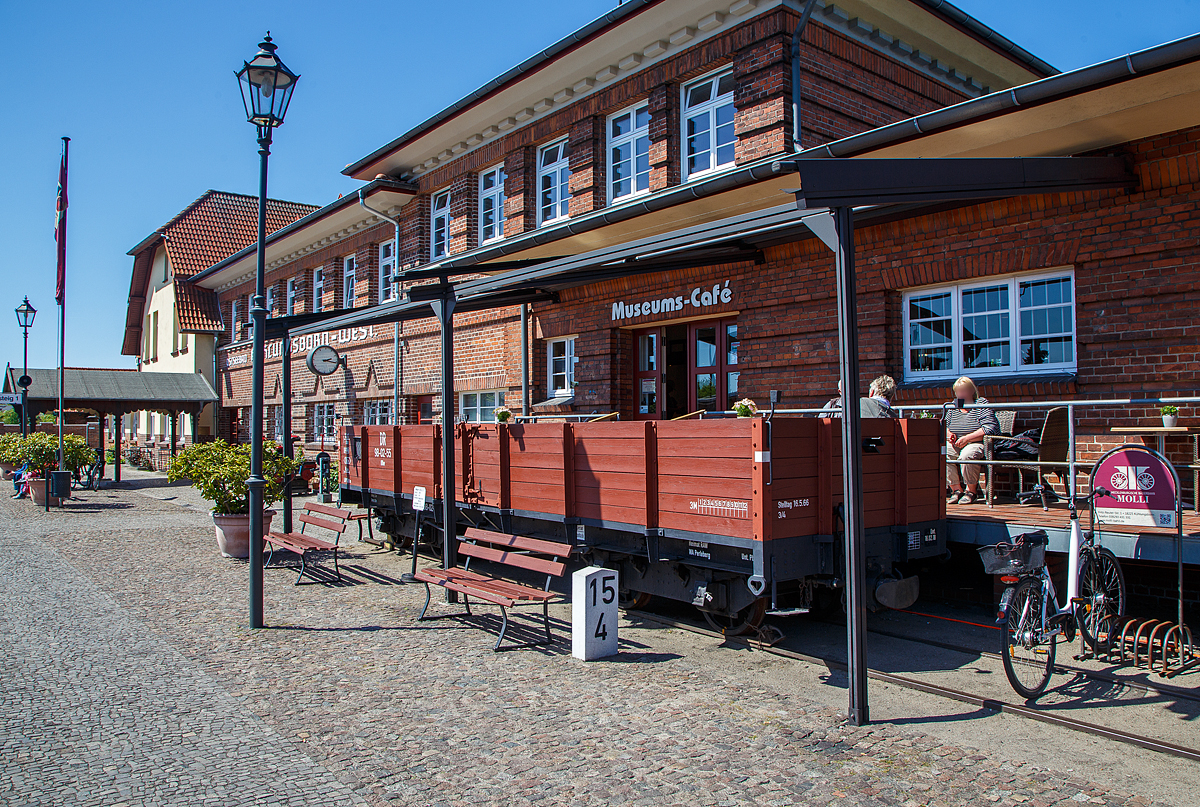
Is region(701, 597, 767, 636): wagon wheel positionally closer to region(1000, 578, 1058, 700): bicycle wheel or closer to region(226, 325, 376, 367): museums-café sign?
region(1000, 578, 1058, 700): bicycle wheel

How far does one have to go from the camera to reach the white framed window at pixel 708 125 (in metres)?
11.7

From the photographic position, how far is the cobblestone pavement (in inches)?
156

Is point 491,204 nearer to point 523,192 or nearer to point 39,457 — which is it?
point 523,192

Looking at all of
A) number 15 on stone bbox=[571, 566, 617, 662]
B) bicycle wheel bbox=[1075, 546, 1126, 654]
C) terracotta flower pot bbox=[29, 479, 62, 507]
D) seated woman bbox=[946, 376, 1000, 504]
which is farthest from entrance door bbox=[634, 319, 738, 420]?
terracotta flower pot bbox=[29, 479, 62, 507]

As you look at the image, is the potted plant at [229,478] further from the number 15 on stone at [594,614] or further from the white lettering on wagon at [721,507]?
the white lettering on wagon at [721,507]

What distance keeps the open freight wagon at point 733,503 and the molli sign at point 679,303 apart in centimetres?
438

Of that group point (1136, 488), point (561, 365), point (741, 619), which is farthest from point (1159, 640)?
point (561, 365)

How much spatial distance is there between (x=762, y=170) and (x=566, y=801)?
682 centimetres

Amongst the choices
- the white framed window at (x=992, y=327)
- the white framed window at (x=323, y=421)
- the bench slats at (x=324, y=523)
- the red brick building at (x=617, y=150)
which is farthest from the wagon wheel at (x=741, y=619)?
the white framed window at (x=323, y=421)

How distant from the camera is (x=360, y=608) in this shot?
815 cm

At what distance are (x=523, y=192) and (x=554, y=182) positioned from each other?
24.5 inches

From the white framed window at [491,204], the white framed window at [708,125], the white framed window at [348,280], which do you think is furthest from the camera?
the white framed window at [348,280]

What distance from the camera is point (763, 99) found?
10.9 metres

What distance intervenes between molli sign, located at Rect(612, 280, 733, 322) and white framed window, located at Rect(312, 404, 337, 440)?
40.6 feet
